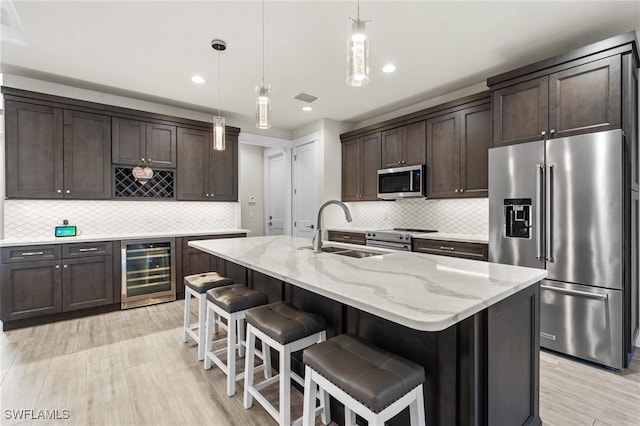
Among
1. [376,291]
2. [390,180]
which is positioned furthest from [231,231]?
[376,291]

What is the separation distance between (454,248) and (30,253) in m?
4.62

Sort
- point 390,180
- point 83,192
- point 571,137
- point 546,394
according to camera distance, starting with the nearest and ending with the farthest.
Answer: point 546,394 → point 571,137 → point 83,192 → point 390,180

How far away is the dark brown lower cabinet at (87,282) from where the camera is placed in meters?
3.45

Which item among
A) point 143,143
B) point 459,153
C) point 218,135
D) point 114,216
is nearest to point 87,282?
point 114,216

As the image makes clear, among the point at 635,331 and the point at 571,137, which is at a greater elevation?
the point at 571,137

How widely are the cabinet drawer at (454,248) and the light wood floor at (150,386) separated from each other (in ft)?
3.35

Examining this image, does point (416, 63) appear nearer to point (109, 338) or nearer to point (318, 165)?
point (318, 165)

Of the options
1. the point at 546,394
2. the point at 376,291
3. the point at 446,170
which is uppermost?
the point at 446,170

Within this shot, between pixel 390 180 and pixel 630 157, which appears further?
pixel 390 180

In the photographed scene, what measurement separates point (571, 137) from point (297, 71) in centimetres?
266

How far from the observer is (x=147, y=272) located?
3988 millimetres

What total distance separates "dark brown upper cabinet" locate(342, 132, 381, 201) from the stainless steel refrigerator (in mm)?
2136

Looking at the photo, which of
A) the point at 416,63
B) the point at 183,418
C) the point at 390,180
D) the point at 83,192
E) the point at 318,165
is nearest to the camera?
the point at 183,418

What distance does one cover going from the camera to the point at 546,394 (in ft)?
6.84
